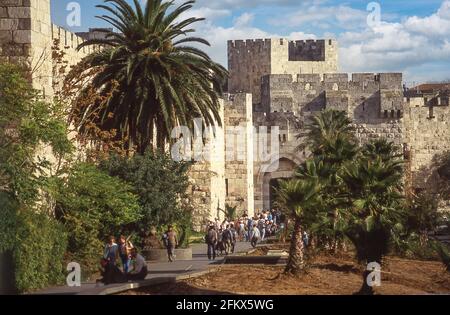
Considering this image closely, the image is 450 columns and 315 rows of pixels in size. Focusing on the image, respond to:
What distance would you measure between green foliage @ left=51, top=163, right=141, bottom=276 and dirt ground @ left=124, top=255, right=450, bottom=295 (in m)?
2.47

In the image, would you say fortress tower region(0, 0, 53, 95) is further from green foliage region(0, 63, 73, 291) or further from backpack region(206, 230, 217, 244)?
backpack region(206, 230, 217, 244)

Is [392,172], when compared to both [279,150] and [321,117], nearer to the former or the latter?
[321,117]

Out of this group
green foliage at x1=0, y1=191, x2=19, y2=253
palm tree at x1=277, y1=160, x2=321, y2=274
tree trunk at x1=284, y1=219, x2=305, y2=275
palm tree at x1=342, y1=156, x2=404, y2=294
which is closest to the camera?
green foliage at x1=0, y1=191, x2=19, y2=253

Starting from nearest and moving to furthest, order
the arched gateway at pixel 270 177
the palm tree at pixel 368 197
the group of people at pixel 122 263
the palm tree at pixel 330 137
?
the group of people at pixel 122 263
the palm tree at pixel 368 197
the palm tree at pixel 330 137
the arched gateway at pixel 270 177

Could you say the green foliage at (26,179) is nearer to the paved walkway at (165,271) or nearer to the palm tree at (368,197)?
the paved walkway at (165,271)

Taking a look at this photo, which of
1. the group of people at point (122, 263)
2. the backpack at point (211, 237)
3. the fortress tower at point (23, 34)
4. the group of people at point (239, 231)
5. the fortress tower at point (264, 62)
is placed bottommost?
the group of people at point (239, 231)

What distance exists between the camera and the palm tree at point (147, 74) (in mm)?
25797

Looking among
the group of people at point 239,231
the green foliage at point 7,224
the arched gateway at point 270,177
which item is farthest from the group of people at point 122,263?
the arched gateway at point 270,177

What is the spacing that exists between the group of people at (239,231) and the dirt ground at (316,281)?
111 inches

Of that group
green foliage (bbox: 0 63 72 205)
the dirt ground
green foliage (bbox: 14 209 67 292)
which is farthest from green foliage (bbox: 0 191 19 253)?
the dirt ground

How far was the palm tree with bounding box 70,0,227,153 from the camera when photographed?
25797 mm

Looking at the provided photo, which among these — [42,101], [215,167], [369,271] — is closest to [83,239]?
[42,101]

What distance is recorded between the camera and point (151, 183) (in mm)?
25516

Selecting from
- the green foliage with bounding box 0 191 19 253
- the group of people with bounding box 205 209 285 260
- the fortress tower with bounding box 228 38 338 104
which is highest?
the fortress tower with bounding box 228 38 338 104
